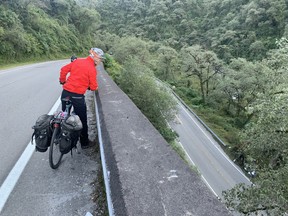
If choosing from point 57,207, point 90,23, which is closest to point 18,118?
point 57,207

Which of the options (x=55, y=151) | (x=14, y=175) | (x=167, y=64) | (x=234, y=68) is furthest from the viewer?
(x=167, y=64)

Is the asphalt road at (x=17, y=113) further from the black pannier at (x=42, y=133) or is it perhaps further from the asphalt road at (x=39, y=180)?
the black pannier at (x=42, y=133)

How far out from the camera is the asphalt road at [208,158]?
22.6 meters

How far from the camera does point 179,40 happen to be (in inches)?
3270

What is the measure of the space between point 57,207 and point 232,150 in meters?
28.0

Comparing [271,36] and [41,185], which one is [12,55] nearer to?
[41,185]

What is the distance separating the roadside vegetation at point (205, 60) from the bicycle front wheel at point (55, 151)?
4520mm

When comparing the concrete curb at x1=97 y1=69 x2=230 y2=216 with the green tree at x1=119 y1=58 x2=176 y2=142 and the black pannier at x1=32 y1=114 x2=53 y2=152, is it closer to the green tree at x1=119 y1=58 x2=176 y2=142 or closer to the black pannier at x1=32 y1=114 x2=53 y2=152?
the black pannier at x1=32 y1=114 x2=53 y2=152

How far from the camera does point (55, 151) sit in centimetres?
414

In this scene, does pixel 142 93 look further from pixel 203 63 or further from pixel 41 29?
pixel 41 29

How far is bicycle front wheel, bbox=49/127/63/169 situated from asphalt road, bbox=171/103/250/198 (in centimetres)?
1717

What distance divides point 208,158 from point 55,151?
947 inches

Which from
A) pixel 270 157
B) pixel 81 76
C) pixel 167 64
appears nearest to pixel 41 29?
pixel 167 64

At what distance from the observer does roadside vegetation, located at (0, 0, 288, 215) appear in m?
9.47
